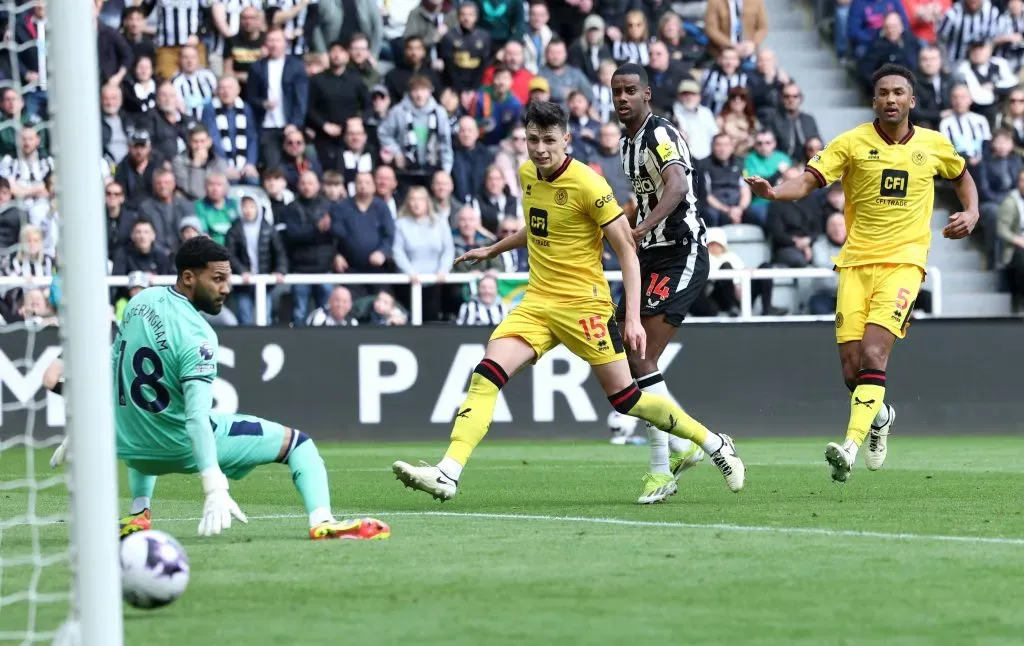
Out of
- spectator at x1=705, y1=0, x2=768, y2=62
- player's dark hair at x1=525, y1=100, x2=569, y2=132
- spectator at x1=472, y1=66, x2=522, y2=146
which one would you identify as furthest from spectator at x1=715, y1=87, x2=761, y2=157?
player's dark hair at x1=525, y1=100, x2=569, y2=132

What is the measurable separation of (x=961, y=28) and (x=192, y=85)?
9652 mm

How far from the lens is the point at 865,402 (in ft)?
34.6

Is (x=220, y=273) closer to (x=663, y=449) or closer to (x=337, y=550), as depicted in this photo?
(x=337, y=550)

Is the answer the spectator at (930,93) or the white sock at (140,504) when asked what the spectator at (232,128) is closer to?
the spectator at (930,93)

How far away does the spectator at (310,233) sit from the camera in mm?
17656

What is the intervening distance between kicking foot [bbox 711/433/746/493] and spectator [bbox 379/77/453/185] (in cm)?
925

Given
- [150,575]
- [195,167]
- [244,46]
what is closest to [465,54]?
[244,46]

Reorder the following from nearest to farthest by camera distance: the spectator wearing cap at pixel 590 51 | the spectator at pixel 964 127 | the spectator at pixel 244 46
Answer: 1. the spectator at pixel 244 46
2. the spectator wearing cap at pixel 590 51
3. the spectator at pixel 964 127

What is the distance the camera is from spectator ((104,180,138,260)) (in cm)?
1692

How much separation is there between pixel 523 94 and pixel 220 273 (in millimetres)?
12069

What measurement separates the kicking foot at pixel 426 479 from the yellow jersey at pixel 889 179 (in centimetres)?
319

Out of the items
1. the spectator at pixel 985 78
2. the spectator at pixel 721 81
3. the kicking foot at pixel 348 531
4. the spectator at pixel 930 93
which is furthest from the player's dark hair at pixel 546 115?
the spectator at pixel 985 78

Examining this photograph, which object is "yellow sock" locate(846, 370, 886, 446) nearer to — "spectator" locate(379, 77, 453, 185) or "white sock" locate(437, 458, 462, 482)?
"white sock" locate(437, 458, 462, 482)

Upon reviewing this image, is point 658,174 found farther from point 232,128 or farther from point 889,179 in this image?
point 232,128
